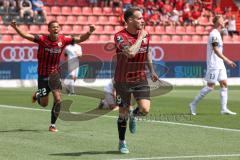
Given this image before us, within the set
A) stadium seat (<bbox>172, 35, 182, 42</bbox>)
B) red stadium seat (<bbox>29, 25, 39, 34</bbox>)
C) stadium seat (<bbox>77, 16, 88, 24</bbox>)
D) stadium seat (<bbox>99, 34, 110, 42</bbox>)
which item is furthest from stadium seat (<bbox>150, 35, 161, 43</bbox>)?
red stadium seat (<bbox>29, 25, 39, 34</bbox>)

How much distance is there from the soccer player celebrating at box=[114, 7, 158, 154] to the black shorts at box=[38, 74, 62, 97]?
3.39 m

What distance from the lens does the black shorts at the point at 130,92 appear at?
11336mm

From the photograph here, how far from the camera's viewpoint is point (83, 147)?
1191 cm

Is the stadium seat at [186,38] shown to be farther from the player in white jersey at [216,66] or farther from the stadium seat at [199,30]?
the player in white jersey at [216,66]

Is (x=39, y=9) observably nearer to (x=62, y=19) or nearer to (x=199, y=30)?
(x=62, y=19)

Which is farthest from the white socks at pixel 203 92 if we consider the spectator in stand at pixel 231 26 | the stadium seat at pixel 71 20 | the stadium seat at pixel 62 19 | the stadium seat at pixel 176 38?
the spectator in stand at pixel 231 26

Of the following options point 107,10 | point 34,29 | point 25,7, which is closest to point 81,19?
point 107,10

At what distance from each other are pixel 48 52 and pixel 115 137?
2.53 meters

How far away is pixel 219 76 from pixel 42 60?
508 centimetres

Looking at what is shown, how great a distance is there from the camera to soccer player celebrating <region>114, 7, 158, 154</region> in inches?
436

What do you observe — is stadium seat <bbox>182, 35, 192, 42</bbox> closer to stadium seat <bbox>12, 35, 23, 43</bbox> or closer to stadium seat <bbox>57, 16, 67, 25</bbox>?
stadium seat <bbox>57, 16, 67, 25</bbox>

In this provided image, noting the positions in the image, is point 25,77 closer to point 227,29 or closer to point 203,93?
point 227,29

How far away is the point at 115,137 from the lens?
43.7 ft

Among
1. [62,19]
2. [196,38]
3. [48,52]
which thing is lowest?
[196,38]
